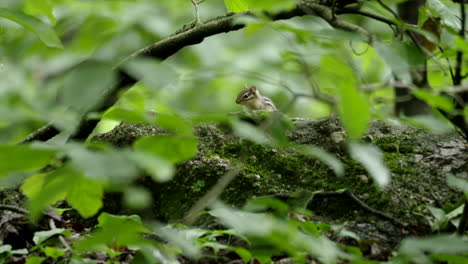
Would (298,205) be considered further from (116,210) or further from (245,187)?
(116,210)

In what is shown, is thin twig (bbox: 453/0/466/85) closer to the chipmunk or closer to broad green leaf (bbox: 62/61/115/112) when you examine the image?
broad green leaf (bbox: 62/61/115/112)

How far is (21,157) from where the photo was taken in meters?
1.13

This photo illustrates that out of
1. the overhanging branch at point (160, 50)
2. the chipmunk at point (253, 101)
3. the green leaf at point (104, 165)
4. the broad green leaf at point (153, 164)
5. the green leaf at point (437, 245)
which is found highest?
the green leaf at point (104, 165)

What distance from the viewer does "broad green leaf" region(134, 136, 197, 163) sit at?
134 centimetres

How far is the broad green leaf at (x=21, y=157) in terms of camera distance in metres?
1.12

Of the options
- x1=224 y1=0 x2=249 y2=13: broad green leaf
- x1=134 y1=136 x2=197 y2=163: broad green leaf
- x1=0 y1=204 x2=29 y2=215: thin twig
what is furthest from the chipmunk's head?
x1=134 y1=136 x2=197 y2=163: broad green leaf

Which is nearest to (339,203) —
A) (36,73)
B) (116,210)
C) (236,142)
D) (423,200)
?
(423,200)

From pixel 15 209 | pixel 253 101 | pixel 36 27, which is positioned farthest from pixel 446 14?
pixel 253 101

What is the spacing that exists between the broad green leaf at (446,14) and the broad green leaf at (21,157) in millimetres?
1227

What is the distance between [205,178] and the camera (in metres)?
2.74

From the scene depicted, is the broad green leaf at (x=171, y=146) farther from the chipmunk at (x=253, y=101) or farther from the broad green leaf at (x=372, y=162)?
the chipmunk at (x=253, y=101)

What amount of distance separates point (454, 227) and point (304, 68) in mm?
1027

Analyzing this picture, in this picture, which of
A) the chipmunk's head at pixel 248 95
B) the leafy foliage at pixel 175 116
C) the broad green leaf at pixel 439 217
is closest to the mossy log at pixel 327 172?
the broad green leaf at pixel 439 217

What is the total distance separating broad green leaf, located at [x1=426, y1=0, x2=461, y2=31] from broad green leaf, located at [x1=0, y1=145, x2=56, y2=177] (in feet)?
4.02
